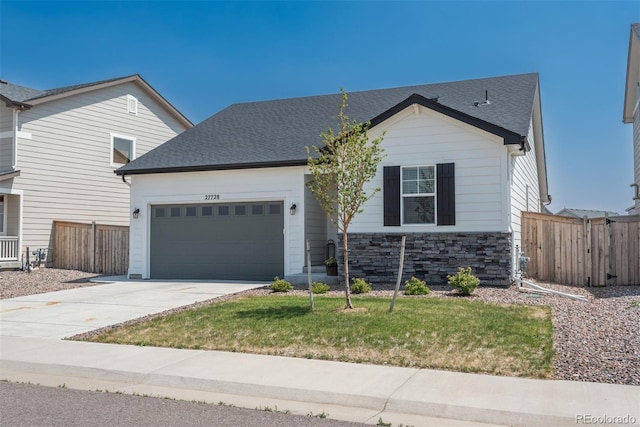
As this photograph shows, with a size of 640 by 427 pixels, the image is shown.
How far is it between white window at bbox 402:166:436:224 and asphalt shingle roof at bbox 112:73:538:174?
207cm

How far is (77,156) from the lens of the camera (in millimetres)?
22016

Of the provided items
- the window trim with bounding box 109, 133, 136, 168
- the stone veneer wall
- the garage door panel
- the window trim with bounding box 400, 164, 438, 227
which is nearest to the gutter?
the garage door panel

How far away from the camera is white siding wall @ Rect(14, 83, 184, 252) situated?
20.5 m

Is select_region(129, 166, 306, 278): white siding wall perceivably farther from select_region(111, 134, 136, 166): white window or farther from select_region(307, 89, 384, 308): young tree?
select_region(111, 134, 136, 166): white window

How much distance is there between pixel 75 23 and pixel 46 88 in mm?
7711

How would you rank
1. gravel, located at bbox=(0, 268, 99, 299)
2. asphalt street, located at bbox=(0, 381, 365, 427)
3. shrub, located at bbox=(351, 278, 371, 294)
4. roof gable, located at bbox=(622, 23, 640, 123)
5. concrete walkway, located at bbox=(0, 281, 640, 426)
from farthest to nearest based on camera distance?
roof gable, located at bbox=(622, 23, 640, 123) < gravel, located at bbox=(0, 268, 99, 299) < shrub, located at bbox=(351, 278, 371, 294) < concrete walkway, located at bbox=(0, 281, 640, 426) < asphalt street, located at bbox=(0, 381, 365, 427)

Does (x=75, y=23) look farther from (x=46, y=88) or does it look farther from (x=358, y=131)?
(x=358, y=131)

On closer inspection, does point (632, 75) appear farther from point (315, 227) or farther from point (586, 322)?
point (586, 322)

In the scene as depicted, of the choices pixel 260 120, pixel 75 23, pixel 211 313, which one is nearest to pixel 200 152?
pixel 260 120

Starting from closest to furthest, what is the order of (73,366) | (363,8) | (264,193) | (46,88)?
(73,366) → (363,8) → (264,193) → (46,88)

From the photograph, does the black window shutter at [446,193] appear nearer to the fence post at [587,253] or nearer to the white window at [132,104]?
the fence post at [587,253]

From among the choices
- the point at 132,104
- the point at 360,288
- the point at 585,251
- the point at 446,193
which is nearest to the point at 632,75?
the point at 585,251

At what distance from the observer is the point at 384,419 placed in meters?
5.29

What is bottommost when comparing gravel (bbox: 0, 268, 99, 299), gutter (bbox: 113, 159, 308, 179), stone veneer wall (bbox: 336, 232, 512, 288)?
gravel (bbox: 0, 268, 99, 299)
